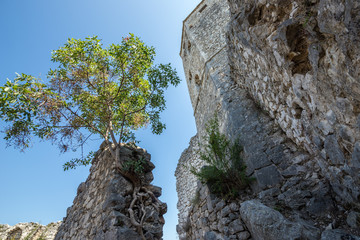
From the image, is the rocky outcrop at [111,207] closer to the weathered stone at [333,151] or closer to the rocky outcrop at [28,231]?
the weathered stone at [333,151]

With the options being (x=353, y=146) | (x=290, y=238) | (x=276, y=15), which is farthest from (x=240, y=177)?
(x=276, y=15)

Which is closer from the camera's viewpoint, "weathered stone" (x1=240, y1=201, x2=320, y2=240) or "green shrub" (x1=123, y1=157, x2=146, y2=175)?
"weathered stone" (x1=240, y1=201, x2=320, y2=240)

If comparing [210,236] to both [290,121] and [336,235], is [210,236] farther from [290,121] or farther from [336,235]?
[290,121]

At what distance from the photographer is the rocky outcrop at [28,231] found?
737 centimetres

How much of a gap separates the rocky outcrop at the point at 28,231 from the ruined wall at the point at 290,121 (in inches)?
261

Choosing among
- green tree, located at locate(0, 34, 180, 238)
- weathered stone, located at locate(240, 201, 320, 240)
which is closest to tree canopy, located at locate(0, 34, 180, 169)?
green tree, located at locate(0, 34, 180, 238)

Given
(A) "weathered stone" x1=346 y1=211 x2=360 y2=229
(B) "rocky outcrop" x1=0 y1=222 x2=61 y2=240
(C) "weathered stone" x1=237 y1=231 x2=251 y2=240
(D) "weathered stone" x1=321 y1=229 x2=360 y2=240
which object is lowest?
(D) "weathered stone" x1=321 y1=229 x2=360 y2=240

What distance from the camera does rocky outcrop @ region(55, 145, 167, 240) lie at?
10.1 ft

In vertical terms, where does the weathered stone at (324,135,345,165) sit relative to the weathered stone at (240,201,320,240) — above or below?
above

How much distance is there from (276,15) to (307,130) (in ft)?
5.11

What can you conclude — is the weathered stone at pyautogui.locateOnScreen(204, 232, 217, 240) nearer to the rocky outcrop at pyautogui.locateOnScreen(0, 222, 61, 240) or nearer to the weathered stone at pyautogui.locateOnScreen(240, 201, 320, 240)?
the weathered stone at pyautogui.locateOnScreen(240, 201, 320, 240)

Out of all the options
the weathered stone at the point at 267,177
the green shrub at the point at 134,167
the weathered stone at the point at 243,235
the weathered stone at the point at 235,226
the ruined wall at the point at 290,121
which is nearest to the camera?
the ruined wall at the point at 290,121

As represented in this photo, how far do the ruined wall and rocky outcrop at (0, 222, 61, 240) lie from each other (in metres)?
6.63

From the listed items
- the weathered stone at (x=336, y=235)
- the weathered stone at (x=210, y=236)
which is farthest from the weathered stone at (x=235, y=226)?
the weathered stone at (x=336, y=235)
